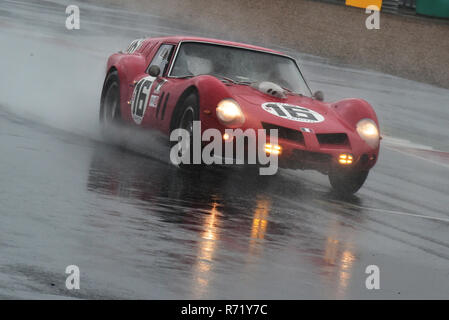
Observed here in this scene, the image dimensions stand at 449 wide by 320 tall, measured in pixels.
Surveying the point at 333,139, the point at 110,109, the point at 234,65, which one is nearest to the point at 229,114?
the point at 333,139

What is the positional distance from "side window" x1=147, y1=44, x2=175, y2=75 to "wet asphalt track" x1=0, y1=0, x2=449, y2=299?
0.90 m

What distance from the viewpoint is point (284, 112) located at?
33.1 ft

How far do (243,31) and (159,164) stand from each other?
778 inches

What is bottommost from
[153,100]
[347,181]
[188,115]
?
[347,181]

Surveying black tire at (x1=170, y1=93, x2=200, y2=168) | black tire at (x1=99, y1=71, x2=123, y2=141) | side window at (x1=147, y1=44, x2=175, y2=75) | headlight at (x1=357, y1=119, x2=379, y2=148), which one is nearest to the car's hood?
headlight at (x1=357, y1=119, x2=379, y2=148)

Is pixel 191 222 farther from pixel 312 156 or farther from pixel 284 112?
pixel 284 112

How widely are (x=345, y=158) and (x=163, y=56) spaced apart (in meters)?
2.49

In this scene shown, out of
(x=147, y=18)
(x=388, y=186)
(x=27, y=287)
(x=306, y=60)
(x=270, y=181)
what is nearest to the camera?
(x=27, y=287)

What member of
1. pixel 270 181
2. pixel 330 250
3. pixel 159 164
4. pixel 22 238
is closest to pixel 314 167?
pixel 270 181

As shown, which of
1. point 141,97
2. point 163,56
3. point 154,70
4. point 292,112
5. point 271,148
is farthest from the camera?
point 163,56

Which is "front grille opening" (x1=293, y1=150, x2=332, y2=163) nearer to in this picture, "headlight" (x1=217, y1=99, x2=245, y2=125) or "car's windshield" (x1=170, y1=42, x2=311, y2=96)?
"headlight" (x1=217, y1=99, x2=245, y2=125)

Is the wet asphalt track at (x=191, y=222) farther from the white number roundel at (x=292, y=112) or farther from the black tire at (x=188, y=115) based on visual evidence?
the white number roundel at (x=292, y=112)

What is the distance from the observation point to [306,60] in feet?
85.5
